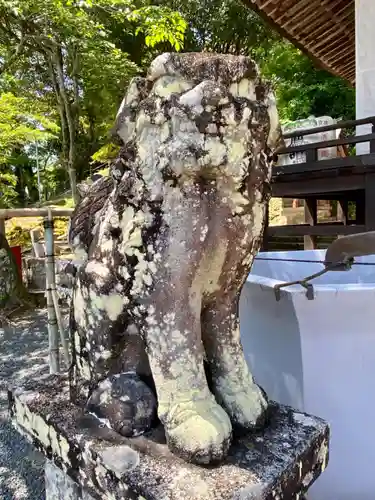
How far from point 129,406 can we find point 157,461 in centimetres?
10

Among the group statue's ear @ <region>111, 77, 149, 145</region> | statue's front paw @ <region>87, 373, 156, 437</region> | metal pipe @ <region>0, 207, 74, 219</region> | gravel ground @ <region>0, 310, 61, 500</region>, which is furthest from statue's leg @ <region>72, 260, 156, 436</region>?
metal pipe @ <region>0, 207, 74, 219</region>

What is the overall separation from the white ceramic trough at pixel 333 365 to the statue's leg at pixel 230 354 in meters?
0.47

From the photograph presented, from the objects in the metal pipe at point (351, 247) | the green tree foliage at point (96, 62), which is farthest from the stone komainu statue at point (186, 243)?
the green tree foliage at point (96, 62)

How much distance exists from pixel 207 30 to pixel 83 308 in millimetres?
10797

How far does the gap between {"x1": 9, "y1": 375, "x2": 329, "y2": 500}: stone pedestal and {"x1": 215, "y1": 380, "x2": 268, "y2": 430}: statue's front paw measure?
0.02m

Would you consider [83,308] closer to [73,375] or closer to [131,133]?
[73,375]

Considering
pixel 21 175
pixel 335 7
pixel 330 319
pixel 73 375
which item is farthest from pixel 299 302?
pixel 21 175

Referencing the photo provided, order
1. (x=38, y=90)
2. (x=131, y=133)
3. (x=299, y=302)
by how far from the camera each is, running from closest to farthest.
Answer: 1. (x=131, y=133)
2. (x=299, y=302)
3. (x=38, y=90)

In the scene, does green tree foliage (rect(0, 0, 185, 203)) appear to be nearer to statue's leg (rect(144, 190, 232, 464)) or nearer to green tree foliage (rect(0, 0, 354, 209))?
green tree foliage (rect(0, 0, 354, 209))

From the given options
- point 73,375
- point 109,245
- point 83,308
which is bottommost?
point 73,375

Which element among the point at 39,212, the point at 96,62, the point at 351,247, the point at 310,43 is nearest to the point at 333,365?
the point at 351,247

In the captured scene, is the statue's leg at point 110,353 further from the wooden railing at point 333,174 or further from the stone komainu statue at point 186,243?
the wooden railing at point 333,174

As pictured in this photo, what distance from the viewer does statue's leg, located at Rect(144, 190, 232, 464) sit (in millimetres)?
625

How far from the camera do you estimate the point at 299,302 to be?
1154 millimetres
